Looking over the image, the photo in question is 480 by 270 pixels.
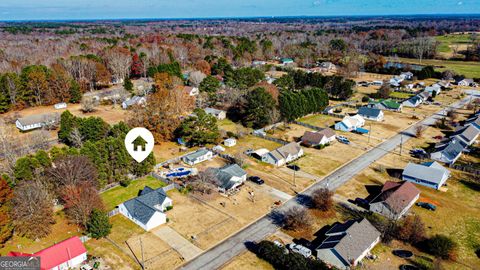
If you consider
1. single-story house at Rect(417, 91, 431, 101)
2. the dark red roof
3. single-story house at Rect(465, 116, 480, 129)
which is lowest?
the dark red roof

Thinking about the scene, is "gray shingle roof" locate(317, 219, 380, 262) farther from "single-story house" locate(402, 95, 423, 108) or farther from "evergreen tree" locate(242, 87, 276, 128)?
"single-story house" locate(402, 95, 423, 108)

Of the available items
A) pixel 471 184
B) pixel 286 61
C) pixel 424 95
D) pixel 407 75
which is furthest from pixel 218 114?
pixel 286 61

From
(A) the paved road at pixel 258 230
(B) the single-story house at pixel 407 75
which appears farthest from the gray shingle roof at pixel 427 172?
(B) the single-story house at pixel 407 75

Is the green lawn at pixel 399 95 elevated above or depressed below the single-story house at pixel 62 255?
above

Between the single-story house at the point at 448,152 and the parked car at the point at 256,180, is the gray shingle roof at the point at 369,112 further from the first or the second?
the parked car at the point at 256,180

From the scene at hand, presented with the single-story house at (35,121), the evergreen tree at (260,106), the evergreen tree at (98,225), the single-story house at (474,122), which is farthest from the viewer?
the single-story house at (35,121)

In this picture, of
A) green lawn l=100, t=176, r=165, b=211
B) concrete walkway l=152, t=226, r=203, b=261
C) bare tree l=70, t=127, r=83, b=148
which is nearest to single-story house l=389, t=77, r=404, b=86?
green lawn l=100, t=176, r=165, b=211
